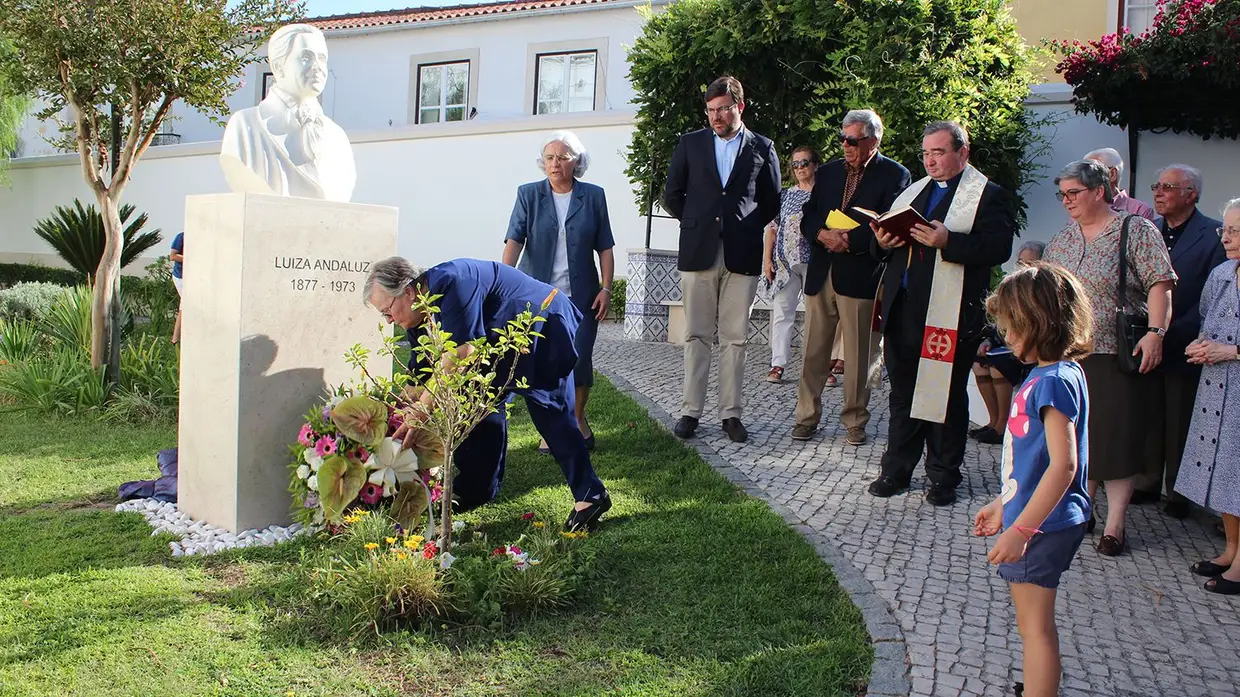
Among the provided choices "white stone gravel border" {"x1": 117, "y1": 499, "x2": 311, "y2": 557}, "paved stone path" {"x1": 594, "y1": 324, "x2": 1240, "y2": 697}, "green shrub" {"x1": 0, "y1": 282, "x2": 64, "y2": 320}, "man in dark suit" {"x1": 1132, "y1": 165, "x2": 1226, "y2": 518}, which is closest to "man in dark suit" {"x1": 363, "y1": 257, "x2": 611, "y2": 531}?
"white stone gravel border" {"x1": 117, "y1": 499, "x2": 311, "y2": 557}

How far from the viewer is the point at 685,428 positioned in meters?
6.74

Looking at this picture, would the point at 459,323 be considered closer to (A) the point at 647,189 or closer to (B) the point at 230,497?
(B) the point at 230,497

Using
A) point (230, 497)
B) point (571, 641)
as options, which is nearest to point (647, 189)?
point (230, 497)

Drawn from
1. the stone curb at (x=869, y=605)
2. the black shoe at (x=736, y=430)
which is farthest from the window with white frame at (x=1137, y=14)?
the stone curb at (x=869, y=605)

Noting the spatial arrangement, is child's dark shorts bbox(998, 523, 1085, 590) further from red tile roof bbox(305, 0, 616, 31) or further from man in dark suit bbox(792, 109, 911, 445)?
red tile roof bbox(305, 0, 616, 31)

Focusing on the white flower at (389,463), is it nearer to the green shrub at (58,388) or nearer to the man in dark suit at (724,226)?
the man in dark suit at (724,226)

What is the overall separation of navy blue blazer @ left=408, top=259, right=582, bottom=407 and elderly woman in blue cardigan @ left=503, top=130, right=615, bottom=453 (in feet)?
3.84

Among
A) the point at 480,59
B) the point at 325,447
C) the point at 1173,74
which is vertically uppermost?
the point at 480,59

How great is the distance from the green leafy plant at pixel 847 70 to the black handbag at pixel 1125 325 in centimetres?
454

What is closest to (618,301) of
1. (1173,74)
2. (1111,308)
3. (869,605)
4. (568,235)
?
(1173,74)

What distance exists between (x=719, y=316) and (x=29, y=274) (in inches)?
738

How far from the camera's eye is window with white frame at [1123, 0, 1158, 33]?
42.4 ft

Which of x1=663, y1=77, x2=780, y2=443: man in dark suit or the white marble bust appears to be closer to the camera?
the white marble bust

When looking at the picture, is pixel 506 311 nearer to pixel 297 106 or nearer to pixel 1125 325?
pixel 297 106
